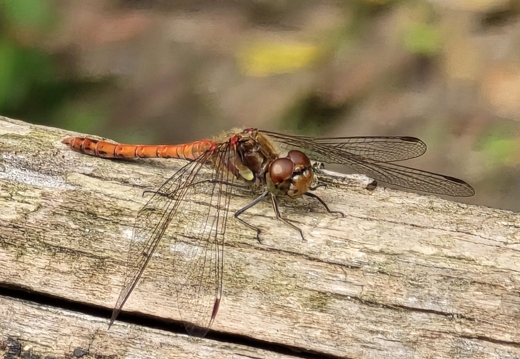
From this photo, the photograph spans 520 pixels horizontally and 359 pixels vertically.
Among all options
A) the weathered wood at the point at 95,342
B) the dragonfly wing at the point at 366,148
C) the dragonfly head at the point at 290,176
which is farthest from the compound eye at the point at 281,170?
the weathered wood at the point at 95,342

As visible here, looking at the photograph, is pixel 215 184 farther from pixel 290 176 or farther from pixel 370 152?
pixel 370 152

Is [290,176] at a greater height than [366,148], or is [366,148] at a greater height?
[366,148]

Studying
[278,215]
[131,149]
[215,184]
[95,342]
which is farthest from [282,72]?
[95,342]

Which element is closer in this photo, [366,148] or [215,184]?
[215,184]

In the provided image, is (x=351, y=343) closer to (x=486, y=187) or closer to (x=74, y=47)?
(x=486, y=187)

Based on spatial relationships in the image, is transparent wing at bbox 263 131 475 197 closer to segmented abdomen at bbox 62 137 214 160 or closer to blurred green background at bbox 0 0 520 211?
segmented abdomen at bbox 62 137 214 160

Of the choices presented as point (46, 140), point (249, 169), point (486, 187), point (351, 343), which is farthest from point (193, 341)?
point (486, 187)
